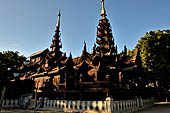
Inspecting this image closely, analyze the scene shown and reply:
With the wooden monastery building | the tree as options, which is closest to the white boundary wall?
→ the wooden monastery building

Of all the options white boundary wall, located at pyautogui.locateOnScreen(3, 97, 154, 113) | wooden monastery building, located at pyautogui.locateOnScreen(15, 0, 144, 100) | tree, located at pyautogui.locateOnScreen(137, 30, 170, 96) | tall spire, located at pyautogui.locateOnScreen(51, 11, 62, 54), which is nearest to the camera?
white boundary wall, located at pyautogui.locateOnScreen(3, 97, 154, 113)

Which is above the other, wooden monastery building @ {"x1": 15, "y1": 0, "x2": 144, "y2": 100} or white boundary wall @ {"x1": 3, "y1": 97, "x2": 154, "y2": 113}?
wooden monastery building @ {"x1": 15, "y1": 0, "x2": 144, "y2": 100}

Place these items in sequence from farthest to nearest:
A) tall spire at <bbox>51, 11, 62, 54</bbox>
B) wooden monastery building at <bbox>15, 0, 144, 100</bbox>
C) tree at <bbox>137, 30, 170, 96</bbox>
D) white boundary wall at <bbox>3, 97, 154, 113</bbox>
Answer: tall spire at <bbox>51, 11, 62, 54</bbox>, tree at <bbox>137, 30, 170, 96</bbox>, wooden monastery building at <bbox>15, 0, 144, 100</bbox>, white boundary wall at <bbox>3, 97, 154, 113</bbox>

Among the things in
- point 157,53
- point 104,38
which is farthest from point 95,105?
point 157,53

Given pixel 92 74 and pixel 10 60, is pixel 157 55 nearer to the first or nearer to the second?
pixel 92 74

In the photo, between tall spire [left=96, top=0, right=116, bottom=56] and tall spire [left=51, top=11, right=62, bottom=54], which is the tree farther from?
tall spire [left=51, top=11, right=62, bottom=54]

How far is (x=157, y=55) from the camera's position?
27.1 m

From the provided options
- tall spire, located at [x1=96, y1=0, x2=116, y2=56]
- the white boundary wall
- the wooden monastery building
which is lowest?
the white boundary wall

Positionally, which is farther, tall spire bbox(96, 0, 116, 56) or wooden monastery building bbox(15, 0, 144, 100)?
tall spire bbox(96, 0, 116, 56)

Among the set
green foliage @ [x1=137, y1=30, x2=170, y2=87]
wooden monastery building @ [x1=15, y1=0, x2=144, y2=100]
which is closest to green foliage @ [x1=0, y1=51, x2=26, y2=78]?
wooden monastery building @ [x1=15, y1=0, x2=144, y2=100]

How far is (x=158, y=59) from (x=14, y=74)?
28868mm

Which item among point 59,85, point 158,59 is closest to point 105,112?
point 59,85

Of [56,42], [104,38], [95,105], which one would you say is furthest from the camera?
[56,42]

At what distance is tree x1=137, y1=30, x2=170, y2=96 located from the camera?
24.7 meters
